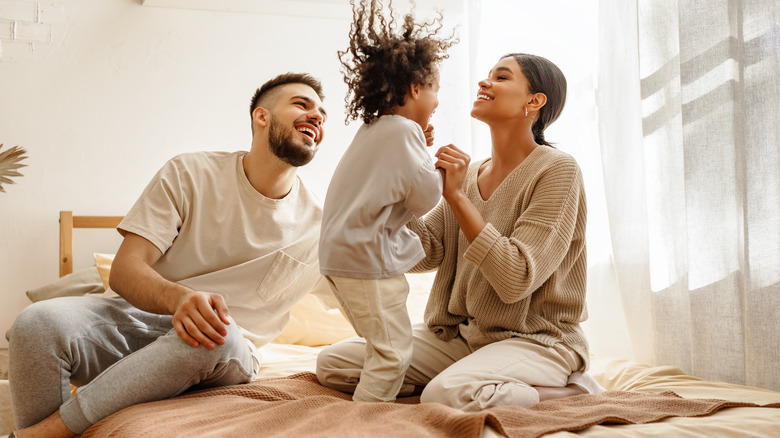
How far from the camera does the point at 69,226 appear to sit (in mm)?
2891

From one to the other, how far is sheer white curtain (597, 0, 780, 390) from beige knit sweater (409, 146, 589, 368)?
40 cm

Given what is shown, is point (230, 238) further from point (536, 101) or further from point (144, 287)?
point (536, 101)

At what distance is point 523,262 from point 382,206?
325 millimetres

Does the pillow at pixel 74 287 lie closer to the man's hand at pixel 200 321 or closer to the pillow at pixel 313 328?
the pillow at pixel 313 328

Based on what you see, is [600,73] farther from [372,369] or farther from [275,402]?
[275,402]

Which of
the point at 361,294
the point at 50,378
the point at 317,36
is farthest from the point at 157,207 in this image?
the point at 317,36

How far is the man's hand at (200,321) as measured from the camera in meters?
1.35

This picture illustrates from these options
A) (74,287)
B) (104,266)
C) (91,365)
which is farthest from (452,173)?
(74,287)

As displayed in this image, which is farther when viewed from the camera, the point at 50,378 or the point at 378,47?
the point at 378,47

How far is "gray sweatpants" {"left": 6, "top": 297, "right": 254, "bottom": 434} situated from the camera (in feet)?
4.27

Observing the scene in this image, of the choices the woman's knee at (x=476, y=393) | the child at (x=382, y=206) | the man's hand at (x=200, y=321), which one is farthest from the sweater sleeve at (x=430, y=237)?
the man's hand at (x=200, y=321)

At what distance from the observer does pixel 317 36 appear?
3293 millimetres

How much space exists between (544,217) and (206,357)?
791mm

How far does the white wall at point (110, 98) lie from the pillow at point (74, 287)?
0.43 metres
